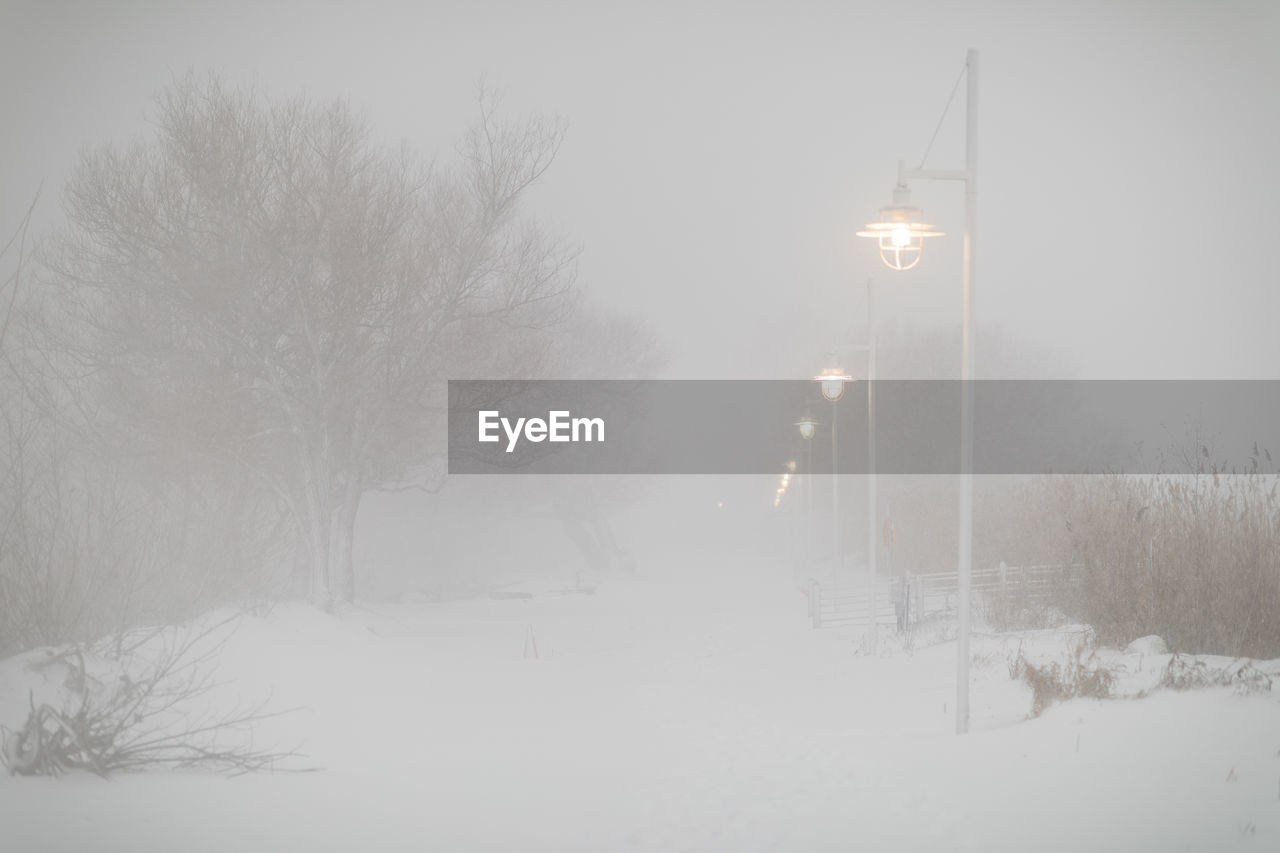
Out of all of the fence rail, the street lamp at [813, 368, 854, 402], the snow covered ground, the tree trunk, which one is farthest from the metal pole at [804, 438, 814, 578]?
the snow covered ground

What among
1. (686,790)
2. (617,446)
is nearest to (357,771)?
(686,790)

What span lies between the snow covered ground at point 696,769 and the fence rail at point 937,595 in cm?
344

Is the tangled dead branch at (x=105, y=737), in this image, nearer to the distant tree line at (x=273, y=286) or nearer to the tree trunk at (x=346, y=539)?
the distant tree line at (x=273, y=286)

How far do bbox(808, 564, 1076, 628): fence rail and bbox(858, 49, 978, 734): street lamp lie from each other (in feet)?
15.4

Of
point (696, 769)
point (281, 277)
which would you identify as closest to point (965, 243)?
point (696, 769)

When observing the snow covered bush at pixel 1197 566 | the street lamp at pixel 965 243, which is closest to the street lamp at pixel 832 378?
the snow covered bush at pixel 1197 566

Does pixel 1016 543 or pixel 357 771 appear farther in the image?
pixel 1016 543

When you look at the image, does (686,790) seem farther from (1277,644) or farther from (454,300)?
(454,300)

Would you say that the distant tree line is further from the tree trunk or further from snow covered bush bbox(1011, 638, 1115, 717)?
snow covered bush bbox(1011, 638, 1115, 717)

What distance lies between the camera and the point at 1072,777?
863cm

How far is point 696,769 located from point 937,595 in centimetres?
2154

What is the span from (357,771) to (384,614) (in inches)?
743

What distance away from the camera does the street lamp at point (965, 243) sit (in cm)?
1120

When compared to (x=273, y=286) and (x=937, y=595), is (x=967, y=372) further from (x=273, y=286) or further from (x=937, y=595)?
(x=937, y=595)
